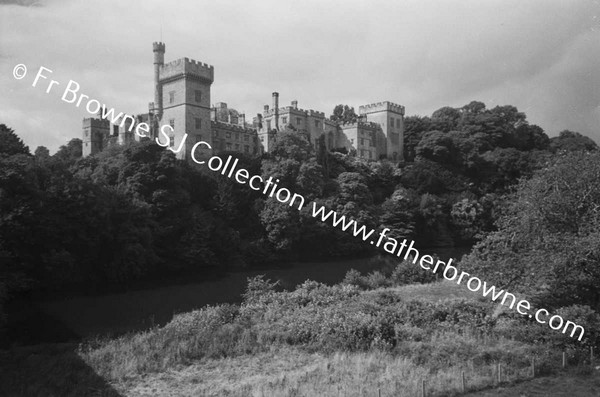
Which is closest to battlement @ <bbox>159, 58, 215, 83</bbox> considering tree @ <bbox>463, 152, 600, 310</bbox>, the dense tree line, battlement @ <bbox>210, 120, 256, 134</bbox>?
battlement @ <bbox>210, 120, 256, 134</bbox>

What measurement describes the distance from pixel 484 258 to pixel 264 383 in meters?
8.42

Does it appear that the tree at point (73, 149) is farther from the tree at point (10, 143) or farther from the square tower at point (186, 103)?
the tree at point (10, 143)

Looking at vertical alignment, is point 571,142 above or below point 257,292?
above

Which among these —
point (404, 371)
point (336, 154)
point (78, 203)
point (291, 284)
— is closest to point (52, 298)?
point (78, 203)

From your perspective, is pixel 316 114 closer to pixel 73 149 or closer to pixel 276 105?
→ pixel 276 105

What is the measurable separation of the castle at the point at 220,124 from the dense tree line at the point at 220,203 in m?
3.92

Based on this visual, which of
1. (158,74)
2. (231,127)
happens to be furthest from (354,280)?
(158,74)

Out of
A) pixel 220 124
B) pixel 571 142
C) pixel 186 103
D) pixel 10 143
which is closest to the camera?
pixel 10 143

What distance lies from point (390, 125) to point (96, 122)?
3409cm

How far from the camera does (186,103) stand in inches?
1731

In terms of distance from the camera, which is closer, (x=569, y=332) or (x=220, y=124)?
(x=569, y=332)

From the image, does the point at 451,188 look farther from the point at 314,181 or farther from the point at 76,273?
the point at 76,273

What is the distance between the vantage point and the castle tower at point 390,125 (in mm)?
64406

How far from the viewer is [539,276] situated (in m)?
13.7
